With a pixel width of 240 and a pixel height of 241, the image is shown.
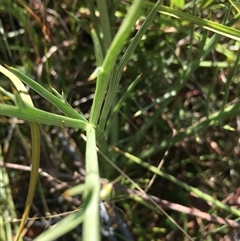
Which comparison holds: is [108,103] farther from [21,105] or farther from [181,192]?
[181,192]

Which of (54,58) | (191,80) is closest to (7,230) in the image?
(54,58)

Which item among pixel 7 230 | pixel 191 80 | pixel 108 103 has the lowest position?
pixel 7 230

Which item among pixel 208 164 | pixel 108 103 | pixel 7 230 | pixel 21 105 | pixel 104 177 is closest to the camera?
pixel 21 105

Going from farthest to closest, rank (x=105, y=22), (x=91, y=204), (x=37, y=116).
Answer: (x=105, y=22) → (x=37, y=116) → (x=91, y=204)

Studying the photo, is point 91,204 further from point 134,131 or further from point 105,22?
point 134,131

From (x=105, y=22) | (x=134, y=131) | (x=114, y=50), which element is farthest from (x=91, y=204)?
(x=134, y=131)

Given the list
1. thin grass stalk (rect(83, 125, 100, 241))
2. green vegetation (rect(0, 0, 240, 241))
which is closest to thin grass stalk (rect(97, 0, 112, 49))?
green vegetation (rect(0, 0, 240, 241))

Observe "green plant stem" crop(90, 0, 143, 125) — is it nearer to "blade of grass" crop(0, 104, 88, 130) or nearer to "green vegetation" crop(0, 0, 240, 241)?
"blade of grass" crop(0, 104, 88, 130)

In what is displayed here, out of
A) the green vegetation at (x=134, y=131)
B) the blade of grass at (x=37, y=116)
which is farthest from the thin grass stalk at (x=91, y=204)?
the green vegetation at (x=134, y=131)
